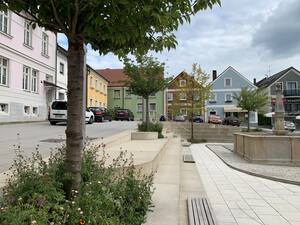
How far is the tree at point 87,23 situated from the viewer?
3.32 meters

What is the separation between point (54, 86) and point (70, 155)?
1265 inches

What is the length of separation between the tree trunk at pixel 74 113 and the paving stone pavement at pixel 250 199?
9.81 ft

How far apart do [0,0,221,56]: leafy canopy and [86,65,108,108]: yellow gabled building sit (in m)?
46.3

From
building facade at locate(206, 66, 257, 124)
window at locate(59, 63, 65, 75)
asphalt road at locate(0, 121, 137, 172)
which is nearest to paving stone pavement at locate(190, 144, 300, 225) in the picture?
asphalt road at locate(0, 121, 137, 172)

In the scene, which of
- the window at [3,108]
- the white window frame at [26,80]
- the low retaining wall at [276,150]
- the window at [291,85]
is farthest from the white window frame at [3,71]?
the window at [291,85]

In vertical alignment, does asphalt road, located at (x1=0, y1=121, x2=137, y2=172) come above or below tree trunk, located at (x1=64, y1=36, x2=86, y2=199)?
below

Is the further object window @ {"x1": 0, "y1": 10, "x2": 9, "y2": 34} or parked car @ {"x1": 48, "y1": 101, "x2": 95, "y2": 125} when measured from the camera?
parked car @ {"x1": 48, "y1": 101, "x2": 95, "y2": 125}

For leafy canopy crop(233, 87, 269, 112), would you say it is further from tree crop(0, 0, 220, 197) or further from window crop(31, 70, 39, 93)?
tree crop(0, 0, 220, 197)

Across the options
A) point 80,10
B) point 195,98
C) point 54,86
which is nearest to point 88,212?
point 80,10

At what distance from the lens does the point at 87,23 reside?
3619mm

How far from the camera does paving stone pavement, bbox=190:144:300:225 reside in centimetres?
619

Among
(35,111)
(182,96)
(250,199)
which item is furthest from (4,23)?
(250,199)

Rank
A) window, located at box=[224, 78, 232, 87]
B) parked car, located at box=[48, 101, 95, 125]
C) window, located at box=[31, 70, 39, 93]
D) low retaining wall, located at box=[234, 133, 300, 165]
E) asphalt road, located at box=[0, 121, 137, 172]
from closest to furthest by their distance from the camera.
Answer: asphalt road, located at box=[0, 121, 137, 172] → low retaining wall, located at box=[234, 133, 300, 165] → parked car, located at box=[48, 101, 95, 125] → window, located at box=[31, 70, 39, 93] → window, located at box=[224, 78, 232, 87]

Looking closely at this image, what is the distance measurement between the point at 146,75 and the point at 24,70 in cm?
1351
